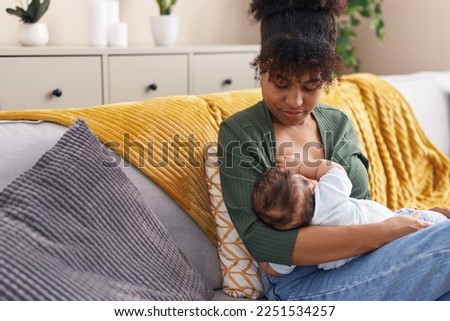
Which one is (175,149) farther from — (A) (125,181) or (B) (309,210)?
(B) (309,210)

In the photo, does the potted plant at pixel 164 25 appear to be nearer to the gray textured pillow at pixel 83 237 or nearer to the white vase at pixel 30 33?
the white vase at pixel 30 33

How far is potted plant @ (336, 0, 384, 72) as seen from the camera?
3605 millimetres

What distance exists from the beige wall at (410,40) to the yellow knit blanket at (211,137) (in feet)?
4.94

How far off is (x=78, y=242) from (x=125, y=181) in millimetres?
224

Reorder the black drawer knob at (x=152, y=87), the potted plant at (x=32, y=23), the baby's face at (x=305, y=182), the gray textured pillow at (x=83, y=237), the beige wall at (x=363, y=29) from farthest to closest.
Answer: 1. the beige wall at (x=363, y=29)
2. the black drawer knob at (x=152, y=87)
3. the potted plant at (x=32, y=23)
4. the baby's face at (x=305, y=182)
5. the gray textured pillow at (x=83, y=237)

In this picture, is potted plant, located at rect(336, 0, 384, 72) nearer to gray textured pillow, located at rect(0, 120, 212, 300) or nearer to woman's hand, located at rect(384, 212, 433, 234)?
woman's hand, located at rect(384, 212, 433, 234)

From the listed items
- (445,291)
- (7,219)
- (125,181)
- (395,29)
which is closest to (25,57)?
(125,181)

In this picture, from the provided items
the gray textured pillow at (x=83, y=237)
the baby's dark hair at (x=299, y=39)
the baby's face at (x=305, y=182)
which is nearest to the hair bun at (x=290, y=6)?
the baby's dark hair at (x=299, y=39)

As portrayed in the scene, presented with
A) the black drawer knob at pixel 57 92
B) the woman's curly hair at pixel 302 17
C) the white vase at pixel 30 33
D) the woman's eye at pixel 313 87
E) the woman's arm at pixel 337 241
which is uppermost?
the woman's curly hair at pixel 302 17

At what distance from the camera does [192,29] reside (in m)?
3.68

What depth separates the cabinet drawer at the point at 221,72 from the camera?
3.21m

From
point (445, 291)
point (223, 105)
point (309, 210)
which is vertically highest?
point (223, 105)

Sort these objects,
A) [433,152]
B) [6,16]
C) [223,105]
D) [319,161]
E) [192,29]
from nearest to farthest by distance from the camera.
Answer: [319,161], [223,105], [433,152], [6,16], [192,29]

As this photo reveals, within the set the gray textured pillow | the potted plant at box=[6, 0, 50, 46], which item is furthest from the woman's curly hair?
the potted plant at box=[6, 0, 50, 46]
